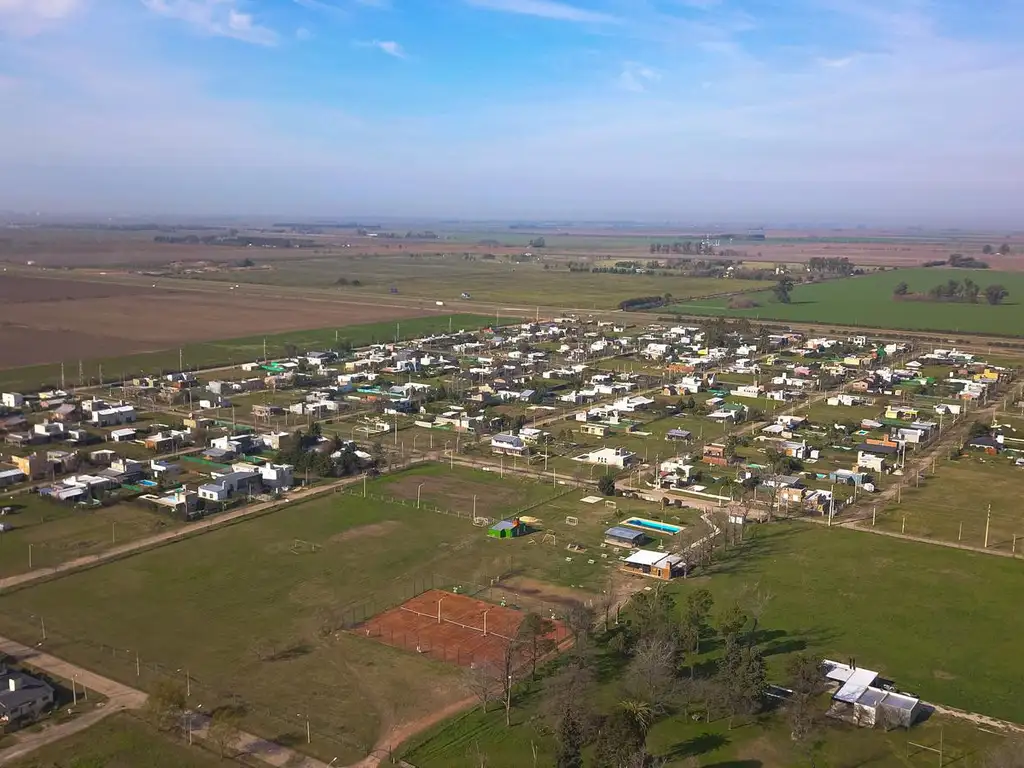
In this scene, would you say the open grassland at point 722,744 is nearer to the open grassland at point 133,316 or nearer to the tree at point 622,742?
the tree at point 622,742

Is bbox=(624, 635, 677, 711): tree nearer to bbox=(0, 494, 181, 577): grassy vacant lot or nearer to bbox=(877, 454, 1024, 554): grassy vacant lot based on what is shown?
bbox=(877, 454, 1024, 554): grassy vacant lot

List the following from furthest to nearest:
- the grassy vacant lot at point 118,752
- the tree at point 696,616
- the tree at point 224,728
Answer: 1. the tree at point 696,616
2. the tree at point 224,728
3. the grassy vacant lot at point 118,752

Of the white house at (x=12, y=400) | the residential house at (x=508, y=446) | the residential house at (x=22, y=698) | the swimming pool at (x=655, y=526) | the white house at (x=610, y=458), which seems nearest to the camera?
the residential house at (x=22, y=698)

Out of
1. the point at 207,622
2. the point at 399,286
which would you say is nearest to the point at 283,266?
the point at 399,286

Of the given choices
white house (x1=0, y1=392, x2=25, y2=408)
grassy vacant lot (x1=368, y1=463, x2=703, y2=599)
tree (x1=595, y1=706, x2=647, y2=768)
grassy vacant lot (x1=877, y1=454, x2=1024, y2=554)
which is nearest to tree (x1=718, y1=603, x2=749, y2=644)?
tree (x1=595, y1=706, x2=647, y2=768)

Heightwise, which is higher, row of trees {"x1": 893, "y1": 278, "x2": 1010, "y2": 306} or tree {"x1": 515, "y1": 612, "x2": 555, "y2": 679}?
row of trees {"x1": 893, "y1": 278, "x2": 1010, "y2": 306}

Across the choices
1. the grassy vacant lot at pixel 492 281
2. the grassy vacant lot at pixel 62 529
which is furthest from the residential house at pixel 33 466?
the grassy vacant lot at pixel 492 281
